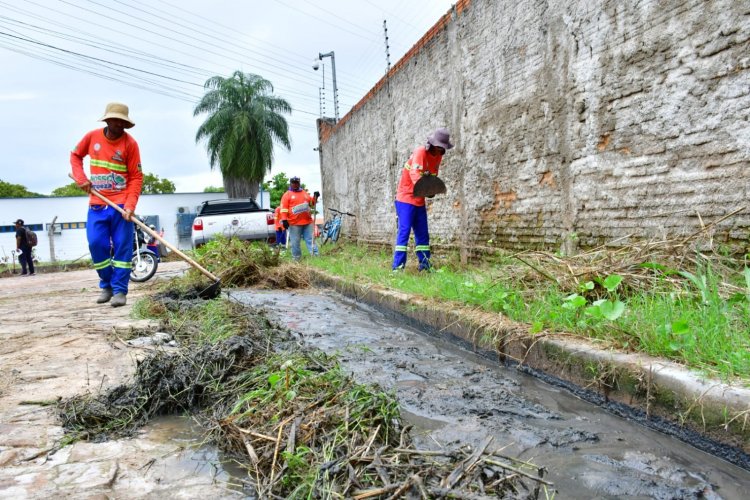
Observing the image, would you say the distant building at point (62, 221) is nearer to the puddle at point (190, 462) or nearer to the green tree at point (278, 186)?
the green tree at point (278, 186)

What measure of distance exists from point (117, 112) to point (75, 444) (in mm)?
4162

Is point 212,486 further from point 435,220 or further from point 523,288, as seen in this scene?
point 435,220

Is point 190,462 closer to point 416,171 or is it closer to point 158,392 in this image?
point 158,392

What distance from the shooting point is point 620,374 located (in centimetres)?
249

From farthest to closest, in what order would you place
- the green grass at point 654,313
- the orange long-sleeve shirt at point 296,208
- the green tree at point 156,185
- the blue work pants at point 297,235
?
the green tree at point 156,185
the blue work pants at point 297,235
the orange long-sleeve shirt at point 296,208
the green grass at point 654,313

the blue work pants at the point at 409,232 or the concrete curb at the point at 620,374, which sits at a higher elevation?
the blue work pants at the point at 409,232

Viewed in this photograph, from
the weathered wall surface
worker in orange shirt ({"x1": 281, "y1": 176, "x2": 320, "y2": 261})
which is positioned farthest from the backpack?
the weathered wall surface

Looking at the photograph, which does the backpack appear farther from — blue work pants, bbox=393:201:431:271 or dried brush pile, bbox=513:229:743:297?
dried brush pile, bbox=513:229:743:297

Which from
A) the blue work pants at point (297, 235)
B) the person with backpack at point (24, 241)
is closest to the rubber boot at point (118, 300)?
the blue work pants at point (297, 235)

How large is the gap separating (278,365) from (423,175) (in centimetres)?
431

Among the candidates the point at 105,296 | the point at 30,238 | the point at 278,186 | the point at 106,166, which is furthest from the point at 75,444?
the point at 278,186

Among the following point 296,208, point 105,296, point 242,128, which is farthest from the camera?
point 242,128

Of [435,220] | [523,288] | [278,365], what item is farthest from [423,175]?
[278,365]

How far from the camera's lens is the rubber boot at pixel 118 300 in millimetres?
5165
